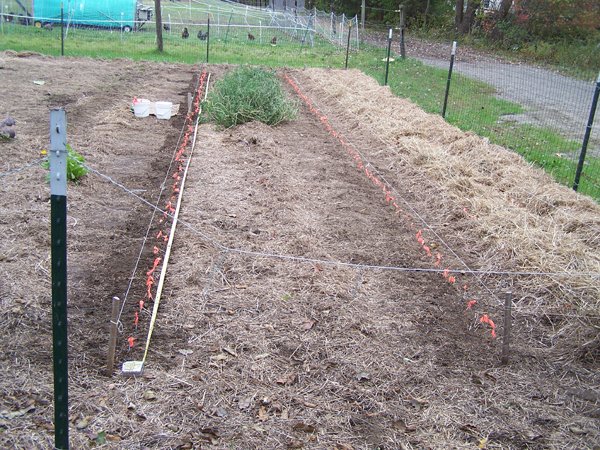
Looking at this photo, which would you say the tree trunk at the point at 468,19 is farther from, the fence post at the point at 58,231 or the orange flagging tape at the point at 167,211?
the fence post at the point at 58,231

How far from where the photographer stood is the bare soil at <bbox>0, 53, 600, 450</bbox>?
3.24m

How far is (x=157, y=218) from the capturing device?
19.9 ft

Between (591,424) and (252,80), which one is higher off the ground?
(252,80)

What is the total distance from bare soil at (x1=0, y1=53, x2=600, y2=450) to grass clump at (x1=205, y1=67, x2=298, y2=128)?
9.45 ft

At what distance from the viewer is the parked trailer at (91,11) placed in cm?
2833

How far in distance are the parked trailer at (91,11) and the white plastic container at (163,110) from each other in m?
19.2

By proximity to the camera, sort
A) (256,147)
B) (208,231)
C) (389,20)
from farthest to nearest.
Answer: (389,20), (256,147), (208,231)

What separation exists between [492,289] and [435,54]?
74.3 feet

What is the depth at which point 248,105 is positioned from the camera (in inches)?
399

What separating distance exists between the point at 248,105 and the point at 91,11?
2287 centimetres

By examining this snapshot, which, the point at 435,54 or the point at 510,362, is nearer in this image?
the point at 510,362

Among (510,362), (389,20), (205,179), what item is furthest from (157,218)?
(389,20)

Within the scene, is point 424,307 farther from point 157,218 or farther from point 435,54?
point 435,54

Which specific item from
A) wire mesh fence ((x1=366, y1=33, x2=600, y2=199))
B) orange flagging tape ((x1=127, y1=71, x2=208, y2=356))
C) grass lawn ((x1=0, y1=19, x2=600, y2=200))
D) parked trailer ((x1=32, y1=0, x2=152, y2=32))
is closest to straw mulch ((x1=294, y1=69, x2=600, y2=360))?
wire mesh fence ((x1=366, y1=33, x2=600, y2=199))
